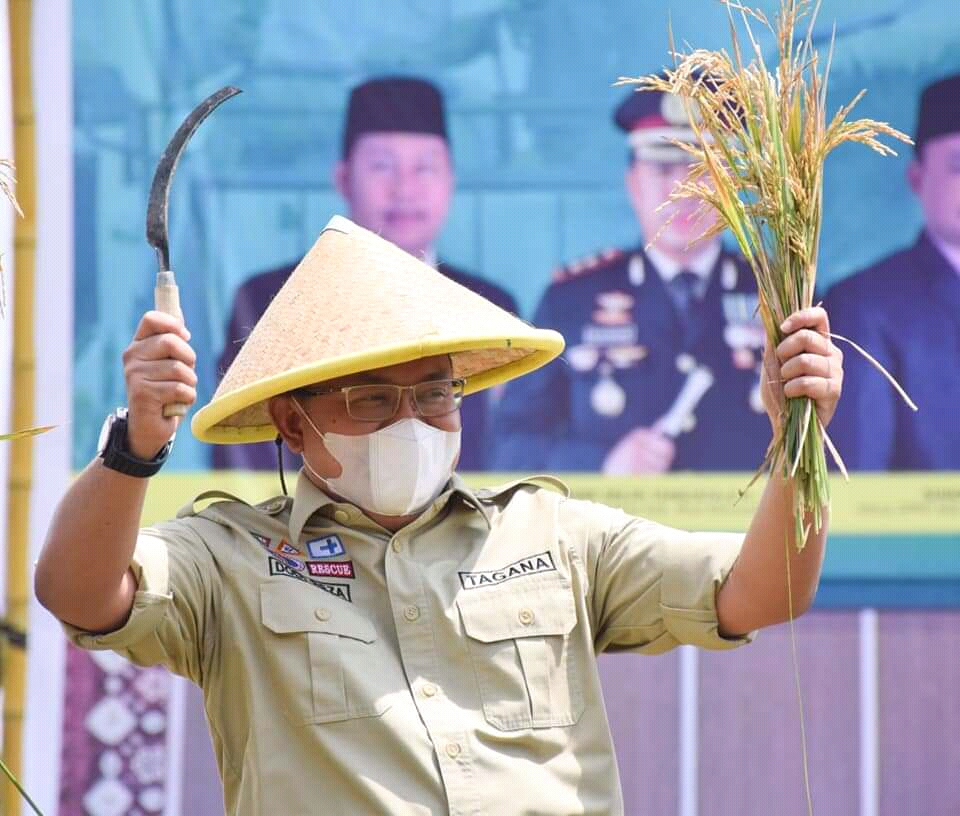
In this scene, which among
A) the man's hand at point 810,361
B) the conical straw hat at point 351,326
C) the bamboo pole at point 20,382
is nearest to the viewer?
the man's hand at point 810,361

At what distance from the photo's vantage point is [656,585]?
2.62 m

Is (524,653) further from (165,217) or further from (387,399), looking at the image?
(165,217)

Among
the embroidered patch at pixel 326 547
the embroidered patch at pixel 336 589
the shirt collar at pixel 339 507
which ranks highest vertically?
the shirt collar at pixel 339 507

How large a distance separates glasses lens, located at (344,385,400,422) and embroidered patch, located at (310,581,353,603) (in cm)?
27

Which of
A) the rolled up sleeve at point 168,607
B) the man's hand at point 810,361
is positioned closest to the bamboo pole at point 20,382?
the rolled up sleeve at point 168,607

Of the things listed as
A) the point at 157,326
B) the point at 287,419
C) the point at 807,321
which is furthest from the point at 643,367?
the point at 157,326

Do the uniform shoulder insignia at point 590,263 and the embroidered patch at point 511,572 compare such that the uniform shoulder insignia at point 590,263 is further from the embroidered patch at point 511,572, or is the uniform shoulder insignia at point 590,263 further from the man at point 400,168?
the embroidered patch at point 511,572

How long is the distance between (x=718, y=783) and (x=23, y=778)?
1.65 m

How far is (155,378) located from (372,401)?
494 mm

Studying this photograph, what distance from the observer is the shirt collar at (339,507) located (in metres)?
2.67

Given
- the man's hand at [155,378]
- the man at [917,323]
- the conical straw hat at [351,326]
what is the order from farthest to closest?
1. the man at [917,323]
2. the conical straw hat at [351,326]
3. the man's hand at [155,378]

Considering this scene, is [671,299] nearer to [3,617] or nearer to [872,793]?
[872,793]

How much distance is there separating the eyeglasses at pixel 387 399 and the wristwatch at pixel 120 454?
42 centimetres

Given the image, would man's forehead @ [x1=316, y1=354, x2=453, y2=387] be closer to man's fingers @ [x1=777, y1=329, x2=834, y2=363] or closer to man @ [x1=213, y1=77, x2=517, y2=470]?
man's fingers @ [x1=777, y1=329, x2=834, y2=363]
